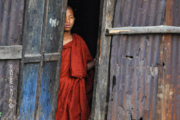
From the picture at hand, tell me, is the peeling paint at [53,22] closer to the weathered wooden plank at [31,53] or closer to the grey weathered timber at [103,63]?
the weathered wooden plank at [31,53]

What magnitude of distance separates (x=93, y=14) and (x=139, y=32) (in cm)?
194

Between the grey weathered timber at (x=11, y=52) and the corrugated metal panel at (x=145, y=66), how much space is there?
1067 millimetres

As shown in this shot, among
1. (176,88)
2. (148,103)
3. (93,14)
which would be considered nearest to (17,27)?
(148,103)

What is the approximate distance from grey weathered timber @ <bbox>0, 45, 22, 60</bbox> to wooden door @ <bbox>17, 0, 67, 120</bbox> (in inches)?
2.7

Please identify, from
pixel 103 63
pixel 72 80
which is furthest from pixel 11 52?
pixel 72 80

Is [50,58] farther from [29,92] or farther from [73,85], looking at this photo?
[73,85]

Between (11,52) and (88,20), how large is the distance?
228 centimetres

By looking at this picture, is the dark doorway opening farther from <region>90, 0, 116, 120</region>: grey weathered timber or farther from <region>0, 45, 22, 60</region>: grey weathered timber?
<region>0, 45, 22, 60</region>: grey weathered timber

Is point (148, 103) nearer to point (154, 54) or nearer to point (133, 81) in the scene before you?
point (133, 81)

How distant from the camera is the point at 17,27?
8.13ft

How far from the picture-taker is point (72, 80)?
3402mm

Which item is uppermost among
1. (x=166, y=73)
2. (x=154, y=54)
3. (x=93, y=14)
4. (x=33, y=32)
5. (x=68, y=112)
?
(x=93, y=14)

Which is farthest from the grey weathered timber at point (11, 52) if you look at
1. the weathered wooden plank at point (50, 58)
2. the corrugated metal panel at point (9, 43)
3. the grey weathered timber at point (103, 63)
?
the grey weathered timber at point (103, 63)

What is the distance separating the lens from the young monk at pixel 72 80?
3.31 m
